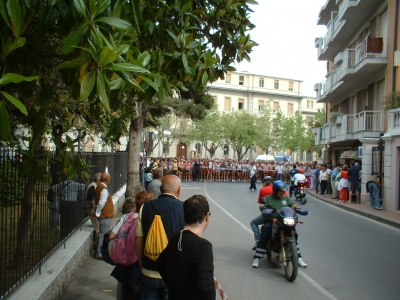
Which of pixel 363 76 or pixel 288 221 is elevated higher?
pixel 363 76

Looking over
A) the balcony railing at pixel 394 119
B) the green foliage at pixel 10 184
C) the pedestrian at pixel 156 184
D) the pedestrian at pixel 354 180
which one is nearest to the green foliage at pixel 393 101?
the balcony railing at pixel 394 119

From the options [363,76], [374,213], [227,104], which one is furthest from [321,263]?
[227,104]

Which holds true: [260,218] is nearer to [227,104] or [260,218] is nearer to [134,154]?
[134,154]

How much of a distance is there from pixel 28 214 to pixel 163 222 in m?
2.34

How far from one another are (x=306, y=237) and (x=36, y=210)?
7.54 m

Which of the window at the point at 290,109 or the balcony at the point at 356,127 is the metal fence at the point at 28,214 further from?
the window at the point at 290,109

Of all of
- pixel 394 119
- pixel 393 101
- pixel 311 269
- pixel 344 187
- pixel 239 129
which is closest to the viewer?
pixel 311 269

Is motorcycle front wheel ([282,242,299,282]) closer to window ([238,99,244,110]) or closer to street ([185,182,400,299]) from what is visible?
street ([185,182,400,299])

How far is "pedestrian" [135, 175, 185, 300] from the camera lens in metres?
4.17

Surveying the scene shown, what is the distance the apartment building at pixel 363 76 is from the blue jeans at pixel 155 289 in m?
15.1

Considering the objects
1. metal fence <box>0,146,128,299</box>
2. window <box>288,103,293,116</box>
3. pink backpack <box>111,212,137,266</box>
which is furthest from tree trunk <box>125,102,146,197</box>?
window <box>288,103,293,116</box>

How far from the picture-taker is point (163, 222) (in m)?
4.30

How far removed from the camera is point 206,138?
64.8 metres

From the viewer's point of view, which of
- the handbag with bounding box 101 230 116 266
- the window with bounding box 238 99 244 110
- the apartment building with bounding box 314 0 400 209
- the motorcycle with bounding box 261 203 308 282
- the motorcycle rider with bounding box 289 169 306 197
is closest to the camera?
the handbag with bounding box 101 230 116 266
